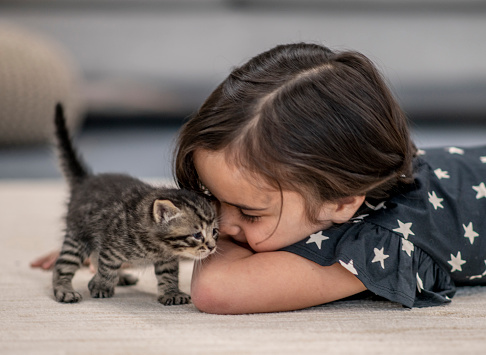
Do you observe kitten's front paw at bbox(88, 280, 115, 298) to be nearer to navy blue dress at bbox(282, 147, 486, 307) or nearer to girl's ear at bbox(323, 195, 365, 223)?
navy blue dress at bbox(282, 147, 486, 307)

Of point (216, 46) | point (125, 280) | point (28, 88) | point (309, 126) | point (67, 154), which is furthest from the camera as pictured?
point (216, 46)

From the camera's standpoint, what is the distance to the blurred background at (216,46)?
393 centimetres

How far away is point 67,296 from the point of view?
126 cm

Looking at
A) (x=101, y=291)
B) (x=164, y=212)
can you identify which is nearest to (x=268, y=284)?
(x=164, y=212)

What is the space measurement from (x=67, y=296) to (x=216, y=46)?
3.09 m

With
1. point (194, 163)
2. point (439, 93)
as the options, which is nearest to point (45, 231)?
point (194, 163)

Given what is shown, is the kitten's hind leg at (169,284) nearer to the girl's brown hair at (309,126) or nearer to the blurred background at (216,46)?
the girl's brown hair at (309,126)

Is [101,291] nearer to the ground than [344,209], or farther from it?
nearer to the ground

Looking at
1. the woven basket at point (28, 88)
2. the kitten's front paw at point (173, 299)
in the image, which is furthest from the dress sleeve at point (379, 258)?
the woven basket at point (28, 88)

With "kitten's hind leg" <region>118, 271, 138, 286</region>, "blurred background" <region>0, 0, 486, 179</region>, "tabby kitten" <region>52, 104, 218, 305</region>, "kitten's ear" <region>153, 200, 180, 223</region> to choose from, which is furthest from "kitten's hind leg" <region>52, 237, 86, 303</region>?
"blurred background" <region>0, 0, 486, 179</region>

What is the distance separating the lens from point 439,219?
4.40 ft

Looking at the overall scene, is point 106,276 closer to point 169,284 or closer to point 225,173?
point 169,284

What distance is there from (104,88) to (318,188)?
2.98 m

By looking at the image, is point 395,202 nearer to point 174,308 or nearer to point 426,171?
point 426,171
